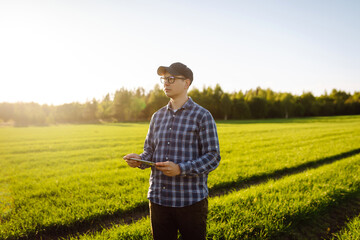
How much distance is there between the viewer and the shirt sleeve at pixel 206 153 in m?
2.21

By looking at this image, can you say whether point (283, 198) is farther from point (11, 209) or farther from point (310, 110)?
point (310, 110)

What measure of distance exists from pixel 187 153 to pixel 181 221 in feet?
2.64

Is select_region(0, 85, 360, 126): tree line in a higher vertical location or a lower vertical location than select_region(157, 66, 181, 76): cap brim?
higher

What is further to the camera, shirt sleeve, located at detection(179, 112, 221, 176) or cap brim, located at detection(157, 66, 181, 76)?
cap brim, located at detection(157, 66, 181, 76)

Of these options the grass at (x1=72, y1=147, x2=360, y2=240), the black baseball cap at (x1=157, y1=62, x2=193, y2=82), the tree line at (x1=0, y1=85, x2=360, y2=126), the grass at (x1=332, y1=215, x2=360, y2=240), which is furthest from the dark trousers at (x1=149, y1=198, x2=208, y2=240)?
the tree line at (x1=0, y1=85, x2=360, y2=126)

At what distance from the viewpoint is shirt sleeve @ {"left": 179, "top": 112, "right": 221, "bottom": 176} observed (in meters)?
2.21

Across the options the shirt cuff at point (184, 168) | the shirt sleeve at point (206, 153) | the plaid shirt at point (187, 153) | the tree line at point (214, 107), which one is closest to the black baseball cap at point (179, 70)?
the plaid shirt at point (187, 153)

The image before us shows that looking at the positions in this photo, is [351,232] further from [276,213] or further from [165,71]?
[165,71]

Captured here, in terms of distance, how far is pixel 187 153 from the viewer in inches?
94.7

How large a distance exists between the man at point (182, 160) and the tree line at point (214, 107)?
66.8 metres

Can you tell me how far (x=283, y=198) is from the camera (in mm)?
4969

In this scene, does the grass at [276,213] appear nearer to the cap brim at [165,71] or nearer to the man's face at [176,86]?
the man's face at [176,86]

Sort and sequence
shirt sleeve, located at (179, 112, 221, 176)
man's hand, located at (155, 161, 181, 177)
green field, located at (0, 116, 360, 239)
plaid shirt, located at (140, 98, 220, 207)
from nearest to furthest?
man's hand, located at (155, 161, 181, 177), shirt sleeve, located at (179, 112, 221, 176), plaid shirt, located at (140, 98, 220, 207), green field, located at (0, 116, 360, 239)

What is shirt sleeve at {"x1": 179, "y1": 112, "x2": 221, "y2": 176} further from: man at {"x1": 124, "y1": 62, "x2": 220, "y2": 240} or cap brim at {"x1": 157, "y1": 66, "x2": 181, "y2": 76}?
cap brim at {"x1": 157, "y1": 66, "x2": 181, "y2": 76}
